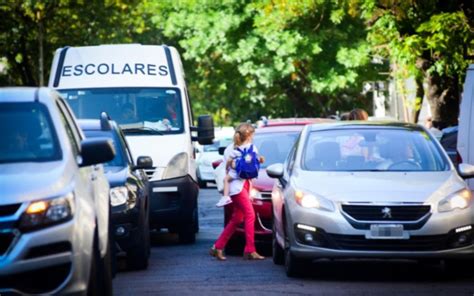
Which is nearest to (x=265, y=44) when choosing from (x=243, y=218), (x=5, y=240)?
(x=243, y=218)

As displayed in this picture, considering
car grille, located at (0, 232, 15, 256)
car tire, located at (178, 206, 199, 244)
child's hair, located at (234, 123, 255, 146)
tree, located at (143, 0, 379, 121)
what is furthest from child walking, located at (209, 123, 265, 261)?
tree, located at (143, 0, 379, 121)

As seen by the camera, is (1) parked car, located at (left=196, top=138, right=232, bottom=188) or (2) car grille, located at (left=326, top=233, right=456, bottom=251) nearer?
(2) car grille, located at (left=326, top=233, right=456, bottom=251)

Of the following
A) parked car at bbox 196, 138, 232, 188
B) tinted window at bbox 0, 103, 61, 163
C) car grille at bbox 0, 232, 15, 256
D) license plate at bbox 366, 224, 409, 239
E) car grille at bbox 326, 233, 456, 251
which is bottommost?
parked car at bbox 196, 138, 232, 188

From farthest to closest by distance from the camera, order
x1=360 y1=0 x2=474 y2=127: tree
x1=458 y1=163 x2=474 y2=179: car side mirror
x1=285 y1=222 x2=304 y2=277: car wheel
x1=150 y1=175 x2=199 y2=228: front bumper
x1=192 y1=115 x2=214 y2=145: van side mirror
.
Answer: x1=360 y1=0 x2=474 y2=127: tree, x1=192 y1=115 x2=214 y2=145: van side mirror, x1=150 y1=175 x2=199 y2=228: front bumper, x1=458 y1=163 x2=474 y2=179: car side mirror, x1=285 y1=222 x2=304 y2=277: car wheel

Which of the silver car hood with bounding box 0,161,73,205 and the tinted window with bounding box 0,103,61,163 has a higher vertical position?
the tinted window with bounding box 0,103,61,163

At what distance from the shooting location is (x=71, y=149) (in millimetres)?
9992

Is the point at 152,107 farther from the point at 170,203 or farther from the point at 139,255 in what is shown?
the point at 139,255

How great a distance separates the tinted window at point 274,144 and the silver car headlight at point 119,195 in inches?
130

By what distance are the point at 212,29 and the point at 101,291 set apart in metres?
39.2

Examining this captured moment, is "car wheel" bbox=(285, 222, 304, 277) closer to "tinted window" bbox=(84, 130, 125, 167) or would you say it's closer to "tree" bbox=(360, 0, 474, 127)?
"tinted window" bbox=(84, 130, 125, 167)

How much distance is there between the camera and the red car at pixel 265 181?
55.1 ft

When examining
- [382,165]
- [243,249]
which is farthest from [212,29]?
[382,165]

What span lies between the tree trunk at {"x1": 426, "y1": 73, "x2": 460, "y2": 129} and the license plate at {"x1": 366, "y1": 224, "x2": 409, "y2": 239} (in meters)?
20.1

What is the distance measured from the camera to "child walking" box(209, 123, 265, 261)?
1616cm
